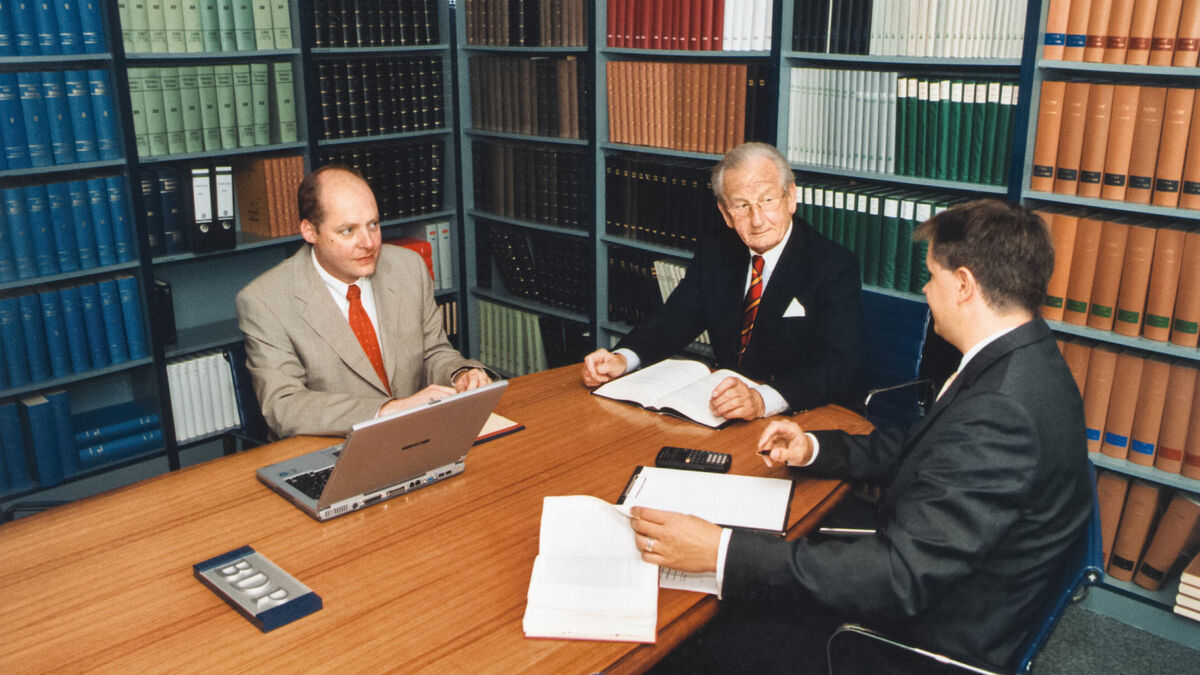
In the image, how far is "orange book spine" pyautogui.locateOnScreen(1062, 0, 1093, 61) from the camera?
2.62 m

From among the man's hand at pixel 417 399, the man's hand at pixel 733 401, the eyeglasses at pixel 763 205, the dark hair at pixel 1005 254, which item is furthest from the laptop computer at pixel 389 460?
the eyeglasses at pixel 763 205

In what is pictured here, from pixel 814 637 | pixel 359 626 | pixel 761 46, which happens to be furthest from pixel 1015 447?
pixel 761 46

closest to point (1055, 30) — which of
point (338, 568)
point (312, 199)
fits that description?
point (312, 199)

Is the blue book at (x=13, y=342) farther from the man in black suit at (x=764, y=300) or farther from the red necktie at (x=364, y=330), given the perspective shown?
the man in black suit at (x=764, y=300)

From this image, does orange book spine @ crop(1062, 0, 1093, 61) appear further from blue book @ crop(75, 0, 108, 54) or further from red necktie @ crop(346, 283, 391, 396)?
blue book @ crop(75, 0, 108, 54)

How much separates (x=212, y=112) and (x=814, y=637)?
2.99 m

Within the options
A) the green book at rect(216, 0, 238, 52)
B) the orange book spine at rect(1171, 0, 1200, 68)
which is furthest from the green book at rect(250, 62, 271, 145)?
the orange book spine at rect(1171, 0, 1200, 68)

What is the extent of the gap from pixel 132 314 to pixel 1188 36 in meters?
3.57

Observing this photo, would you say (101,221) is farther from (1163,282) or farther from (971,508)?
(1163,282)

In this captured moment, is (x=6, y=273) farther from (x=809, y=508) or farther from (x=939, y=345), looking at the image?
(x=939, y=345)

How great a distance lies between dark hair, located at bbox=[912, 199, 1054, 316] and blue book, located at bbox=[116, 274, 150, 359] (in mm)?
2985

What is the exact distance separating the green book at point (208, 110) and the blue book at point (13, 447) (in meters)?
1.18

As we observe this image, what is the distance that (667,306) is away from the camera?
2867 millimetres

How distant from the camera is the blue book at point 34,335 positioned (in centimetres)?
319
